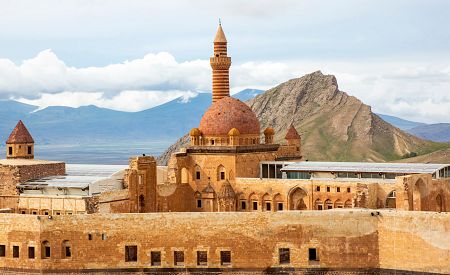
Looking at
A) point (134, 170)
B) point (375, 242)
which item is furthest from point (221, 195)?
point (375, 242)

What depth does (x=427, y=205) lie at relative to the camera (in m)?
55.0

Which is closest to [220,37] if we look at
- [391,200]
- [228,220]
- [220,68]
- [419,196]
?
[220,68]

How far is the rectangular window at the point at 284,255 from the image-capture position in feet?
155

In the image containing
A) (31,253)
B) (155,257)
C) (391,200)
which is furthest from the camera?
(391,200)

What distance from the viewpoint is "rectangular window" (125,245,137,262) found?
158ft

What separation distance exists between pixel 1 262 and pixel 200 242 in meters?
11.8

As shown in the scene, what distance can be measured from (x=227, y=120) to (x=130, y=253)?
19198mm

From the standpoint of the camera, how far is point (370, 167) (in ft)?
203

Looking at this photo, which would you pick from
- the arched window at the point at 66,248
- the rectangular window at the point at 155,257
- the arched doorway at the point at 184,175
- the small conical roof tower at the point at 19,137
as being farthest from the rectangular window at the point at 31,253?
the arched doorway at the point at 184,175

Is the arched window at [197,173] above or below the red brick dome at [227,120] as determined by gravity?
below

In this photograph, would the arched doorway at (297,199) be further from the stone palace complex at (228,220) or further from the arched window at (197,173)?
the arched window at (197,173)

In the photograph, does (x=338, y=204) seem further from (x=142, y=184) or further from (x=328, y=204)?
(x=142, y=184)

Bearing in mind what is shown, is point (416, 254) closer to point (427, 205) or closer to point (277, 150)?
point (427, 205)

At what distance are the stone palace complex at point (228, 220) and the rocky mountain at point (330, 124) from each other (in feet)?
280
